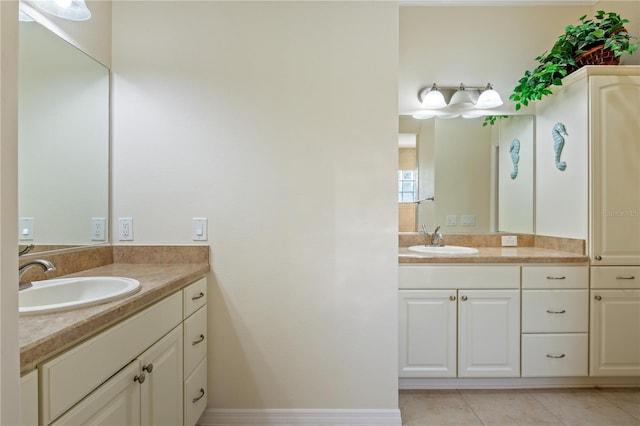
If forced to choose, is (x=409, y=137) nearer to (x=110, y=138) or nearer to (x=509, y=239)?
(x=509, y=239)

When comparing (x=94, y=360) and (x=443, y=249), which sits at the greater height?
(x=443, y=249)

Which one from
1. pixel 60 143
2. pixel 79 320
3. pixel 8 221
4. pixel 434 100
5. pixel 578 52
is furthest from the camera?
pixel 434 100

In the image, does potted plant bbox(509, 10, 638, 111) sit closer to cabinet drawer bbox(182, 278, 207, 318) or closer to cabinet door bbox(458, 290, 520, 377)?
cabinet door bbox(458, 290, 520, 377)

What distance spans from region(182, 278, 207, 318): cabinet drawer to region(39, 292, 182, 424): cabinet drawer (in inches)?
9.2

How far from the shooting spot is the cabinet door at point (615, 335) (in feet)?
7.49

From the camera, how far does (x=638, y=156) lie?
230 cm

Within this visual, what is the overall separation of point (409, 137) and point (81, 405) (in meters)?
2.53

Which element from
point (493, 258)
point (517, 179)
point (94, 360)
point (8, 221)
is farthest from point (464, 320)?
point (8, 221)

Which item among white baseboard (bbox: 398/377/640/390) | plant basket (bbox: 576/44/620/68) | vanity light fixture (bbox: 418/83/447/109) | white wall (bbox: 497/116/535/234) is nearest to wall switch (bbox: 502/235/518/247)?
white wall (bbox: 497/116/535/234)

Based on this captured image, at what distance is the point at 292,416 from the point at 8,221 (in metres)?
1.82

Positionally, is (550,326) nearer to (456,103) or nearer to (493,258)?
(493,258)

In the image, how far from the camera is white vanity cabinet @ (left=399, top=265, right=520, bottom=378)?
2279 millimetres

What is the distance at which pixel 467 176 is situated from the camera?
2822 millimetres

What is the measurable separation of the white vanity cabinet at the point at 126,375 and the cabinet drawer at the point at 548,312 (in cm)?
205
